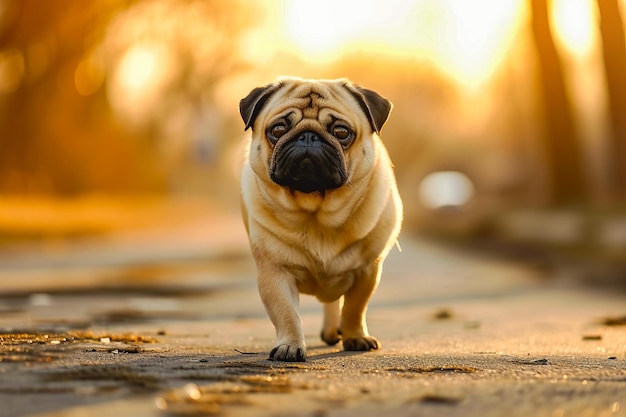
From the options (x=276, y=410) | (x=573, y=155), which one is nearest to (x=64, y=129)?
(x=573, y=155)

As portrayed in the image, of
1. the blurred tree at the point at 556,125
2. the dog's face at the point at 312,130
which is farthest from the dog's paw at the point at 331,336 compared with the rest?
the blurred tree at the point at 556,125

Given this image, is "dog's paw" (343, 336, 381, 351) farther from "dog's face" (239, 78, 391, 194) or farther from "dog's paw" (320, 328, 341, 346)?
"dog's face" (239, 78, 391, 194)

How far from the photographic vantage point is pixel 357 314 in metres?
7.29

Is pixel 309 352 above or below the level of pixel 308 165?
below

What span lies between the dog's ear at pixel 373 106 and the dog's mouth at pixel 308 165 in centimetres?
54

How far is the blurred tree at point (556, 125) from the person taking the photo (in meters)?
22.7

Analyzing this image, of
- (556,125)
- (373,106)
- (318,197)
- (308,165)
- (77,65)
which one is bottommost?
(318,197)

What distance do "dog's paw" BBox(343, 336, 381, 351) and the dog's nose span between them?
1416 millimetres

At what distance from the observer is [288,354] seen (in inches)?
241

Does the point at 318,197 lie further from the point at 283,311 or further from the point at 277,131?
the point at 283,311

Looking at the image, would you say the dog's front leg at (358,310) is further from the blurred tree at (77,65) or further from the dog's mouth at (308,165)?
the blurred tree at (77,65)

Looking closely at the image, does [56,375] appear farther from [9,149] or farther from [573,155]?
[9,149]

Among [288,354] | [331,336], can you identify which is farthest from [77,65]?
[288,354]

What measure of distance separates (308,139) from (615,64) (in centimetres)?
1593
